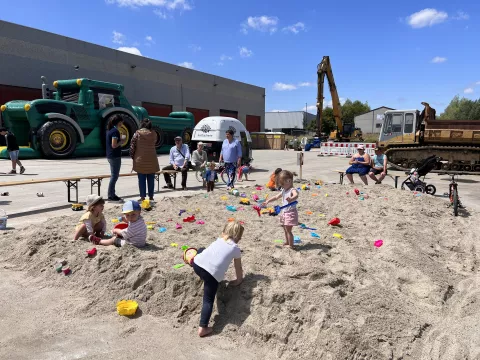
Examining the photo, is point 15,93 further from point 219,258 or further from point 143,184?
point 219,258

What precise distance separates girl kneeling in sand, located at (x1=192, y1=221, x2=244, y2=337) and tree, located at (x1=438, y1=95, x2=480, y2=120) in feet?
207

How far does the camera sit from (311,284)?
3371 mm

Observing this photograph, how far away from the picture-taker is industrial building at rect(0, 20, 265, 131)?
22.7m

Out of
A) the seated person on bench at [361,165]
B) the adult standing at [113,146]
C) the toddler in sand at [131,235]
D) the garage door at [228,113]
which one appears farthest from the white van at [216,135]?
the garage door at [228,113]

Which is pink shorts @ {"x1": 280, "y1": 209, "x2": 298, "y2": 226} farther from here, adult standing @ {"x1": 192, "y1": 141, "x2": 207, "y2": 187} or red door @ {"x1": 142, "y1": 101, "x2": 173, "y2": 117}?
red door @ {"x1": 142, "y1": 101, "x2": 173, "y2": 117}

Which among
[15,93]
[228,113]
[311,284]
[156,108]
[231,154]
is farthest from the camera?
[228,113]

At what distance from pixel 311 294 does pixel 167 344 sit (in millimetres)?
1265

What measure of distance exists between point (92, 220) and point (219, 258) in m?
2.09

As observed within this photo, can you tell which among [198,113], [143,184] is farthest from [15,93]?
[143,184]

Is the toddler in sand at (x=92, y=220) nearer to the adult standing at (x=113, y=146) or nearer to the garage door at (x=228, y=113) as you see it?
the adult standing at (x=113, y=146)

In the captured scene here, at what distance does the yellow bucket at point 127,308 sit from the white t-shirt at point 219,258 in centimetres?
68

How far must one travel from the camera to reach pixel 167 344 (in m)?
2.81

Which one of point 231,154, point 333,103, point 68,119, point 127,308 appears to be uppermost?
point 333,103

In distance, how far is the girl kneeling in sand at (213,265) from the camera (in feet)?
9.77
